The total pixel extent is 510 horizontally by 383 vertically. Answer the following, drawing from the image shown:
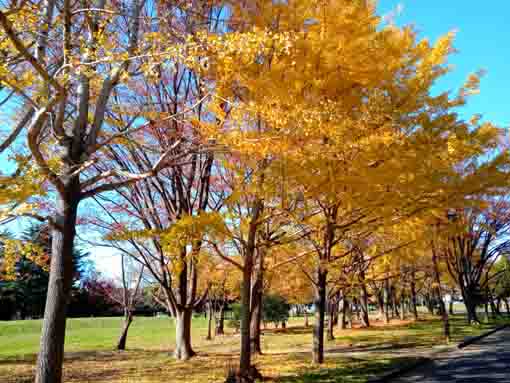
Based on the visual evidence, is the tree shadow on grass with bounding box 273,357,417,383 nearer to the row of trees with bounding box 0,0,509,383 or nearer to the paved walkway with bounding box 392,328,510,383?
the paved walkway with bounding box 392,328,510,383

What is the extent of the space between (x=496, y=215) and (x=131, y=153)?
17432 millimetres

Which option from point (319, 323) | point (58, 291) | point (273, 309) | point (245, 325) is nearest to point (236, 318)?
point (273, 309)

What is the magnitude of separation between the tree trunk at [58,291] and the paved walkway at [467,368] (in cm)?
595

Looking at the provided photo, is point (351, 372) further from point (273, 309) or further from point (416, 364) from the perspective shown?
point (273, 309)

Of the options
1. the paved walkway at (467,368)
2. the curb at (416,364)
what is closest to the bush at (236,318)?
the curb at (416,364)

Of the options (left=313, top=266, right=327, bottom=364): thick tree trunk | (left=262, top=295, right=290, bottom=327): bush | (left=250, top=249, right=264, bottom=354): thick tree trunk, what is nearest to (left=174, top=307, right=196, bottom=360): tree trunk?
(left=250, top=249, right=264, bottom=354): thick tree trunk

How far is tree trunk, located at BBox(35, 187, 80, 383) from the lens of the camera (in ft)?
15.5

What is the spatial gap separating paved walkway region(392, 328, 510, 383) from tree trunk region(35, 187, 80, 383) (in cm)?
595

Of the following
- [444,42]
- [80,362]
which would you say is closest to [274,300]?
[80,362]

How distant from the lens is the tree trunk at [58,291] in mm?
4715

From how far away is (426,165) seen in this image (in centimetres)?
634

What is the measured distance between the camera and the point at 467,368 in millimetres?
8758

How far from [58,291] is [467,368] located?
8.44m

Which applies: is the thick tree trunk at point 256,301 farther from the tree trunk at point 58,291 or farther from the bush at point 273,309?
the bush at point 273,309
